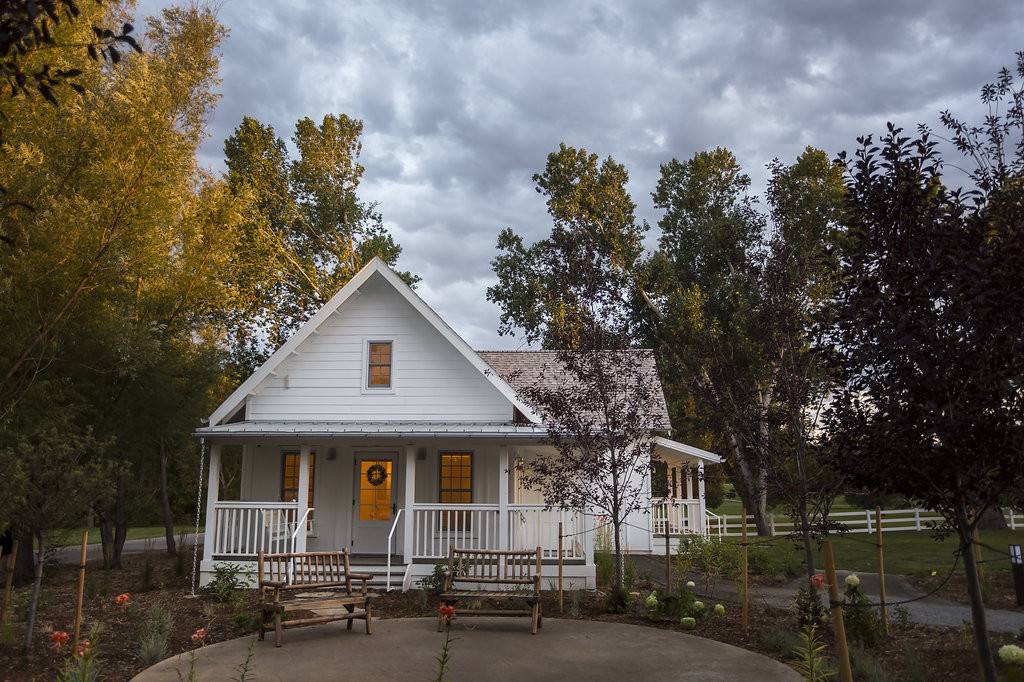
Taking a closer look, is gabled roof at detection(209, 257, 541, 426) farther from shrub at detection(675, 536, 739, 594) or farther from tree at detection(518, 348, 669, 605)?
shrub at detection(675, 536, 739, 594)

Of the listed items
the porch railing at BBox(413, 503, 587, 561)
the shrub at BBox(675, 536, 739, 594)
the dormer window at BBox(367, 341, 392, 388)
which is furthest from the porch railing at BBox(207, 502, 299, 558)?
the shrub at BBox(675, 536, 739, 594)

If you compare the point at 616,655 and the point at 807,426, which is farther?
the point at 807,426

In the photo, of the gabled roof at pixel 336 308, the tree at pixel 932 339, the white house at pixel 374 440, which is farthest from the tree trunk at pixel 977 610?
the gabled roof at pixel 336 308

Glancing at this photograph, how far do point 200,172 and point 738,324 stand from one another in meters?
17.6

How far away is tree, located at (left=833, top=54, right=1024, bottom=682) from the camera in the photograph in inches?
189

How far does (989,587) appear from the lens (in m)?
12.1

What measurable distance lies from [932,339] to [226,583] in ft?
37.9

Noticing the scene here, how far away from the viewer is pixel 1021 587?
11.4m

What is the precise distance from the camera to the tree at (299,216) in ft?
90.5

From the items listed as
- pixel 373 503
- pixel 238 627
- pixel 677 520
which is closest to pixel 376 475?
pixel 373 503

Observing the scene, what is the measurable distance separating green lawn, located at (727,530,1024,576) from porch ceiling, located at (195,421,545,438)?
512cm

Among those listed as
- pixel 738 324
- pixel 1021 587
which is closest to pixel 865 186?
pixel 1021 587

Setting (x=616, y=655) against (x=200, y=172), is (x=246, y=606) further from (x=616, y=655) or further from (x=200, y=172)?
(x=200, y=172)

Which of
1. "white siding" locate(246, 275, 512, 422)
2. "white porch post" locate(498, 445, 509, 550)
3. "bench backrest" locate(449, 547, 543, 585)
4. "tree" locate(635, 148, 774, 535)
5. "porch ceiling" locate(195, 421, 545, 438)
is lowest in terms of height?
"bench backrest" locate(449, 547, 543, 585)
